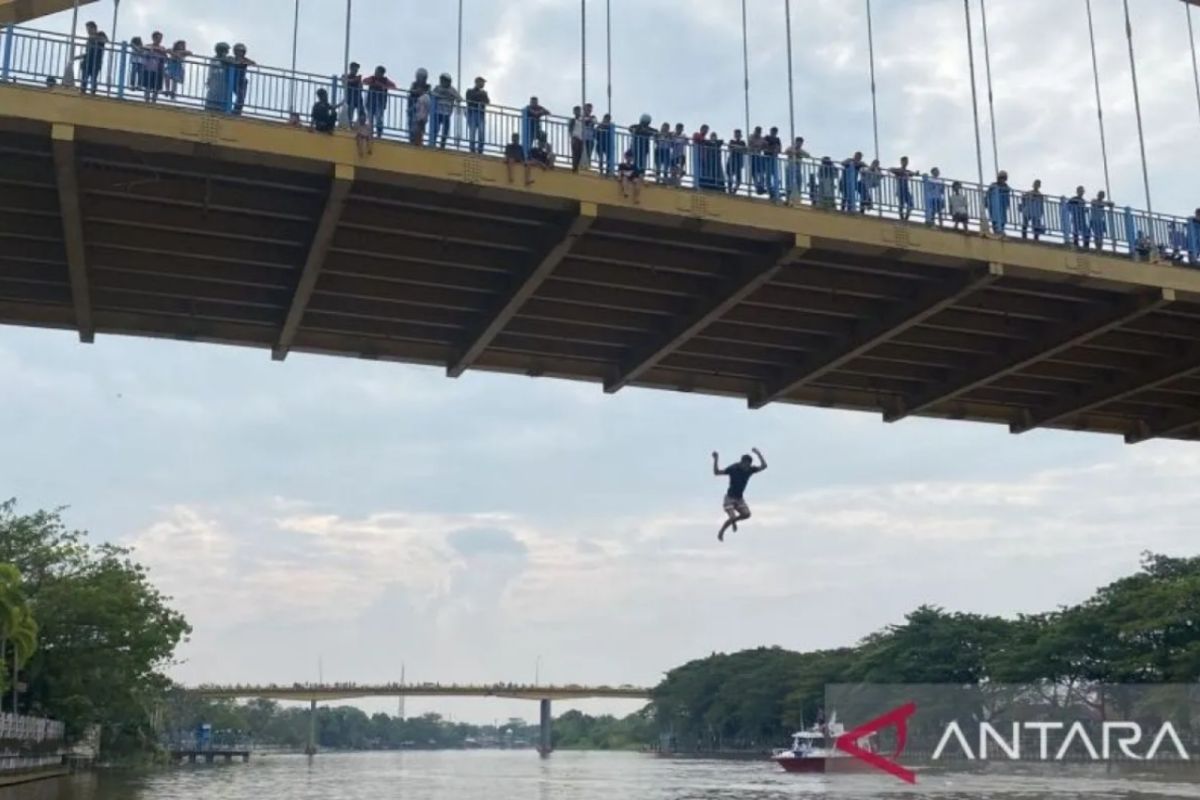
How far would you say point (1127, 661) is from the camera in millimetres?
62156

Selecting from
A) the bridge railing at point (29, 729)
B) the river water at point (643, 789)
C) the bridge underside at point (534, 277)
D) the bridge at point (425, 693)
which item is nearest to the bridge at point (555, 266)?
the bridge underside at point (534, 277)

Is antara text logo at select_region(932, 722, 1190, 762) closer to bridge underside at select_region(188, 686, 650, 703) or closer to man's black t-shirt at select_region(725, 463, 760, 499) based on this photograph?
man's black t-shirt at select_region(725, 463, 760, 499)

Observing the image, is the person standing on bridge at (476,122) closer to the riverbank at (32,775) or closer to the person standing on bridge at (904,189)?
the person standing on bridge at (904,189)

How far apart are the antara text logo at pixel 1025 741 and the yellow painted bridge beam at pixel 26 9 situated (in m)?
43.5

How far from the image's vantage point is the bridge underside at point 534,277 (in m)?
16.3

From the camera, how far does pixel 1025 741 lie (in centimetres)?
6906

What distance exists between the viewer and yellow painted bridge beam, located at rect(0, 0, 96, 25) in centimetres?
2105

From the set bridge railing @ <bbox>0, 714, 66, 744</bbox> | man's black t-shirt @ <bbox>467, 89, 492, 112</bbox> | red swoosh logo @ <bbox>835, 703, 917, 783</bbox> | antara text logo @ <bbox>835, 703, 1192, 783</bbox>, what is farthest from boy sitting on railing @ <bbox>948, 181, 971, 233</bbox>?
red swoosh logo @ <bbox>835, 703, 917, 783</bbox>

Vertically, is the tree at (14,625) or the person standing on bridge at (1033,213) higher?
the person standing on bridge at (1033,213)

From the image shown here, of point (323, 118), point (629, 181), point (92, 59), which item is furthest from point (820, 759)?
point (92, 59)

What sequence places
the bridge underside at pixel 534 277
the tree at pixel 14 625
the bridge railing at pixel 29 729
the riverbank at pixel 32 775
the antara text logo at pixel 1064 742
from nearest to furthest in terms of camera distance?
1. the bridge underside at pixel 534 277
2. the tree at pixel 14 625
3. the riverbank at pixel 32 775
4. the bridge railing at pixel 29 729
5. the antara text logo at pixel 1064 742

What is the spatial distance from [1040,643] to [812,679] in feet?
119

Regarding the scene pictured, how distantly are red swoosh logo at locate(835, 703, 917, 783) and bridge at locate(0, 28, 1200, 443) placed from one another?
3582cm

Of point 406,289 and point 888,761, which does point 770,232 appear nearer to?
point 406,289
